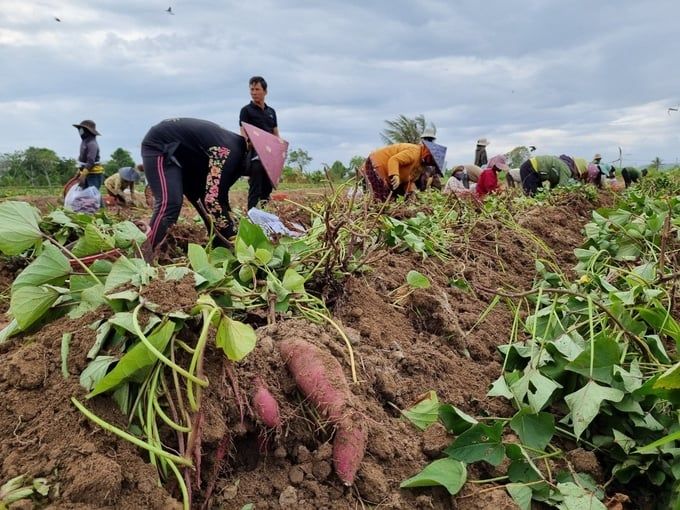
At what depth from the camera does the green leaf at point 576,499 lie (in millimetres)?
1393

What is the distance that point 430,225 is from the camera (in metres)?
3.72

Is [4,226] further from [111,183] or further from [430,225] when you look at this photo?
[111,183]

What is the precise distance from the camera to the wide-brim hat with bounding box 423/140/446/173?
18.1 ft

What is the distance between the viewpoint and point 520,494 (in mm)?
1426

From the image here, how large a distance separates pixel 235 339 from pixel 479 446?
77 cm

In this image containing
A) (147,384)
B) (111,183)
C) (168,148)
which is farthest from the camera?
(111,183)

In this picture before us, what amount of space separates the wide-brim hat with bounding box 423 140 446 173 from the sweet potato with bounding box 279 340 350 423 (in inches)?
170

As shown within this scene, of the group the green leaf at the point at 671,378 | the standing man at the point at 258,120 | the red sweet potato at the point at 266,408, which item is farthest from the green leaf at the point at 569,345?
the standing man at the point at 258,120

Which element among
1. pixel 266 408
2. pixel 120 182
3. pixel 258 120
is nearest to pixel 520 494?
pixel 266 408

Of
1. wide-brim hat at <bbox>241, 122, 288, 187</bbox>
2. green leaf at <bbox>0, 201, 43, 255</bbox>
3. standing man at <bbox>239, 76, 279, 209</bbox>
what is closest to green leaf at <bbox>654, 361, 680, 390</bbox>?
green leaf at <bbox>0, 201, 43, 255</bbox>

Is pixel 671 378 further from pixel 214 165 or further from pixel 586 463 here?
pixel 214 165

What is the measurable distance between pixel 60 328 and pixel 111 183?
8.98 m

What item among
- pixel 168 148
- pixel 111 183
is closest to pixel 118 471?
pixel 168 148

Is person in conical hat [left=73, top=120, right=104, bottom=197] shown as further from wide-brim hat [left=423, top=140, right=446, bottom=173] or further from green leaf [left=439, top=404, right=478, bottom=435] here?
green leaf [left=439, top=404, right=478, bottom=435]
